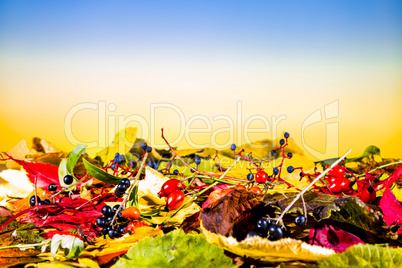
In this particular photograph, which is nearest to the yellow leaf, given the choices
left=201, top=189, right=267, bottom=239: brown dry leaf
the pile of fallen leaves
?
the pile of fallen leaves

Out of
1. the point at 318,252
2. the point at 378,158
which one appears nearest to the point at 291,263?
the point at 318,252

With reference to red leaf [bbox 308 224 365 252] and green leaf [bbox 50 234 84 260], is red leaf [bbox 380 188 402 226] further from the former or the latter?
green leaf [bbox 50 234 84 260]

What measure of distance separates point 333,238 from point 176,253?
0.50 feet

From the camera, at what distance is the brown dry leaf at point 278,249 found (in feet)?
1.03

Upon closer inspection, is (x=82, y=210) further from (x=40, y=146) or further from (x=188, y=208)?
(x=40, y=146)

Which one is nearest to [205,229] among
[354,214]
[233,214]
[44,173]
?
[233,214]

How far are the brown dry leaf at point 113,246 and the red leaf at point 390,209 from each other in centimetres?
23

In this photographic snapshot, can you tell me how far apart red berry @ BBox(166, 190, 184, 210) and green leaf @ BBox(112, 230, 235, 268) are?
11 centimetres

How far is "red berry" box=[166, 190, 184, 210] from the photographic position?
0.46m

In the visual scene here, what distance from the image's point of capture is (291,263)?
0.35 m

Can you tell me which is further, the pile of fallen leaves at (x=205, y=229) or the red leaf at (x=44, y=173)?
the red leaf at (x=44, y=173)

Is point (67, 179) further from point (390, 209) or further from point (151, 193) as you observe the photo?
point (390, 209)

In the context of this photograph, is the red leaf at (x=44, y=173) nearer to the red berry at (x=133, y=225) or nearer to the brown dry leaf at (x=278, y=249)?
the red berry at (x=133, y=225)

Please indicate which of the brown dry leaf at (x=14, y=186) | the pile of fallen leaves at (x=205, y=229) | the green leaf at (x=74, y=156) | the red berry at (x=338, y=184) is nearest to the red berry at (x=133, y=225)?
the pile of fallen leaves at (x=205, y=229)
